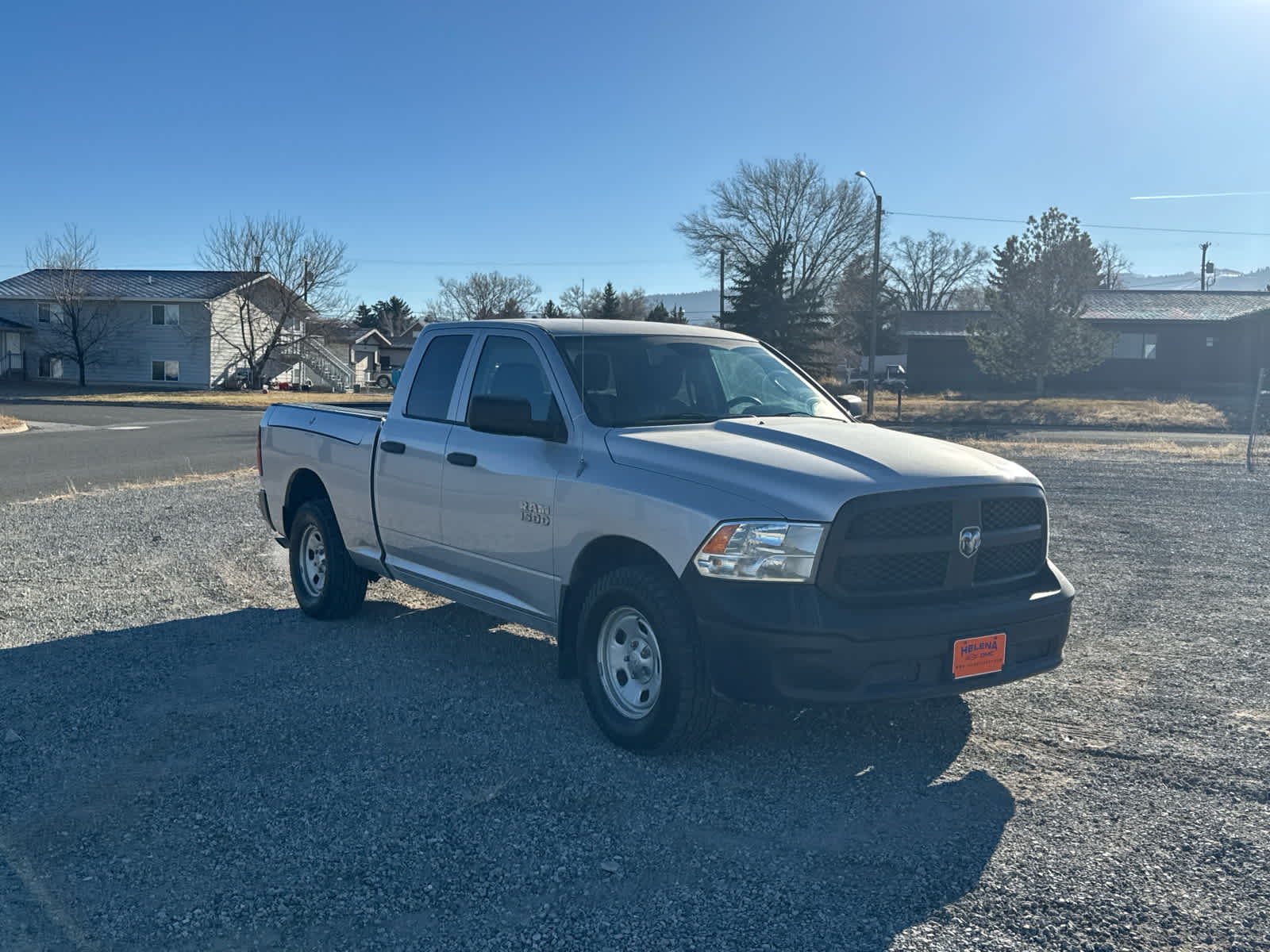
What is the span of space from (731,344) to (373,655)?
2.76 meters

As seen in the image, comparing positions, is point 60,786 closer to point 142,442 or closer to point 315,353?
point 142,442

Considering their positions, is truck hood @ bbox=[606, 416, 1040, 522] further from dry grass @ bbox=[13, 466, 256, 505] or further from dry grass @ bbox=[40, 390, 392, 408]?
dry grass @ bbox=[40, 390, 392, 408]

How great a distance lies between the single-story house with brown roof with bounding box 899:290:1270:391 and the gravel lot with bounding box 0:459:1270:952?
45.1 m

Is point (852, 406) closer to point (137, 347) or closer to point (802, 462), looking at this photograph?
point (802, 462)

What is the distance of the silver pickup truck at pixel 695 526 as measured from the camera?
13.6 ft

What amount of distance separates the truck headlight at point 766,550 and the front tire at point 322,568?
3.48 meters

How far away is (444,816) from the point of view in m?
4.03

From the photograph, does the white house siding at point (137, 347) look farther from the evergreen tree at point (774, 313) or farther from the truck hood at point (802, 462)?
the truck hood at point (802, 462)

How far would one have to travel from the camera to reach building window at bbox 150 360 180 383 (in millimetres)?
58094

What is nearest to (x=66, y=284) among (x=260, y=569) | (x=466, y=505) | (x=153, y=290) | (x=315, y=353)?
(x=153, y=290)

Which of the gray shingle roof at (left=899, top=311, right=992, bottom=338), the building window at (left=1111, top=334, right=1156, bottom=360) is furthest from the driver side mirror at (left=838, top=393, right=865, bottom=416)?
the gray shingle roof at (left=899, top=311, right=992, bottom=338)

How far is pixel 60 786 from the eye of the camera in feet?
14.2

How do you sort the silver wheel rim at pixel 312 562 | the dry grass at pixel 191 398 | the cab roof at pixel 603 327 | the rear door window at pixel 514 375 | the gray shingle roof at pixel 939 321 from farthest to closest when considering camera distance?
1. the gray shingle roof at pixel 939 321
2. the dry grass at pixel 191 398
3. the silver wheel rim at pixel 312 562
4. the cab roof at pixel 603 327
5. the rear door window at pixel 514 375

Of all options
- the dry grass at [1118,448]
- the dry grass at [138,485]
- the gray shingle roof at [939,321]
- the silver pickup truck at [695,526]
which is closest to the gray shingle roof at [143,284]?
the gray shingle roof at [939,321]
